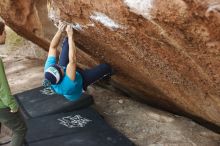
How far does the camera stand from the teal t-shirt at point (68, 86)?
236 inches

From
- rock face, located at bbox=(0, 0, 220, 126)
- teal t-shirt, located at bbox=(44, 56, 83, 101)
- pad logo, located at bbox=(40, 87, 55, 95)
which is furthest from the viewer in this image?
pad logo, located at bbox=(40, 87, 55, 95)

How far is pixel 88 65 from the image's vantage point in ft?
26.0

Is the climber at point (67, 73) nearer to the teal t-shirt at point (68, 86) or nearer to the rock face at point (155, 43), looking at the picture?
the teal t-shirt at point (68, 86)

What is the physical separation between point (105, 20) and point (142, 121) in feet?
6.78

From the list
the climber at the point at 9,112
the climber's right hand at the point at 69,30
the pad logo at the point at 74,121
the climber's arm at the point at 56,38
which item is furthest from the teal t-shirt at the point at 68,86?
the climber at the point at 9,112

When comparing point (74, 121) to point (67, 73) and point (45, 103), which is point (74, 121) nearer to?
point (67, 73)

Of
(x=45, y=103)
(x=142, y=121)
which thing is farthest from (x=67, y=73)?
(x=142, y=121)

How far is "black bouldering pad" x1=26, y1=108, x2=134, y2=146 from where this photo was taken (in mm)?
5711

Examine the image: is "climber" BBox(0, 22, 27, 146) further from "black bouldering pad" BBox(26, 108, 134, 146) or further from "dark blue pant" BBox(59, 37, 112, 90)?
"dark blue pant" BBox(59, 37, 112, 90)

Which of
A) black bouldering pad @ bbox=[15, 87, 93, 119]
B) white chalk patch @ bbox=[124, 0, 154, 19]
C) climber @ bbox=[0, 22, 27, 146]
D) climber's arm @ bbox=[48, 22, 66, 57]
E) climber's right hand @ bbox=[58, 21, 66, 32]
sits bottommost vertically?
black bouldering pad @ bbox=[15, 87, 93, 119]

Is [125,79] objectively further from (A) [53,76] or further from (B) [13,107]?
(B) [13,107]

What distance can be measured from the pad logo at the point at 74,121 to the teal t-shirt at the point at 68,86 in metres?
0.31

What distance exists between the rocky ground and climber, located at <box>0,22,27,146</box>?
5.52ft

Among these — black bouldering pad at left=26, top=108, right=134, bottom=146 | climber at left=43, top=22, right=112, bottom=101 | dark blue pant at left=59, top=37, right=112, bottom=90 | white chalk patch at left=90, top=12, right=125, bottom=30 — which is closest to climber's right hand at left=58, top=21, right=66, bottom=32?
climber at left=43, top=22, right=112, bottom=101
